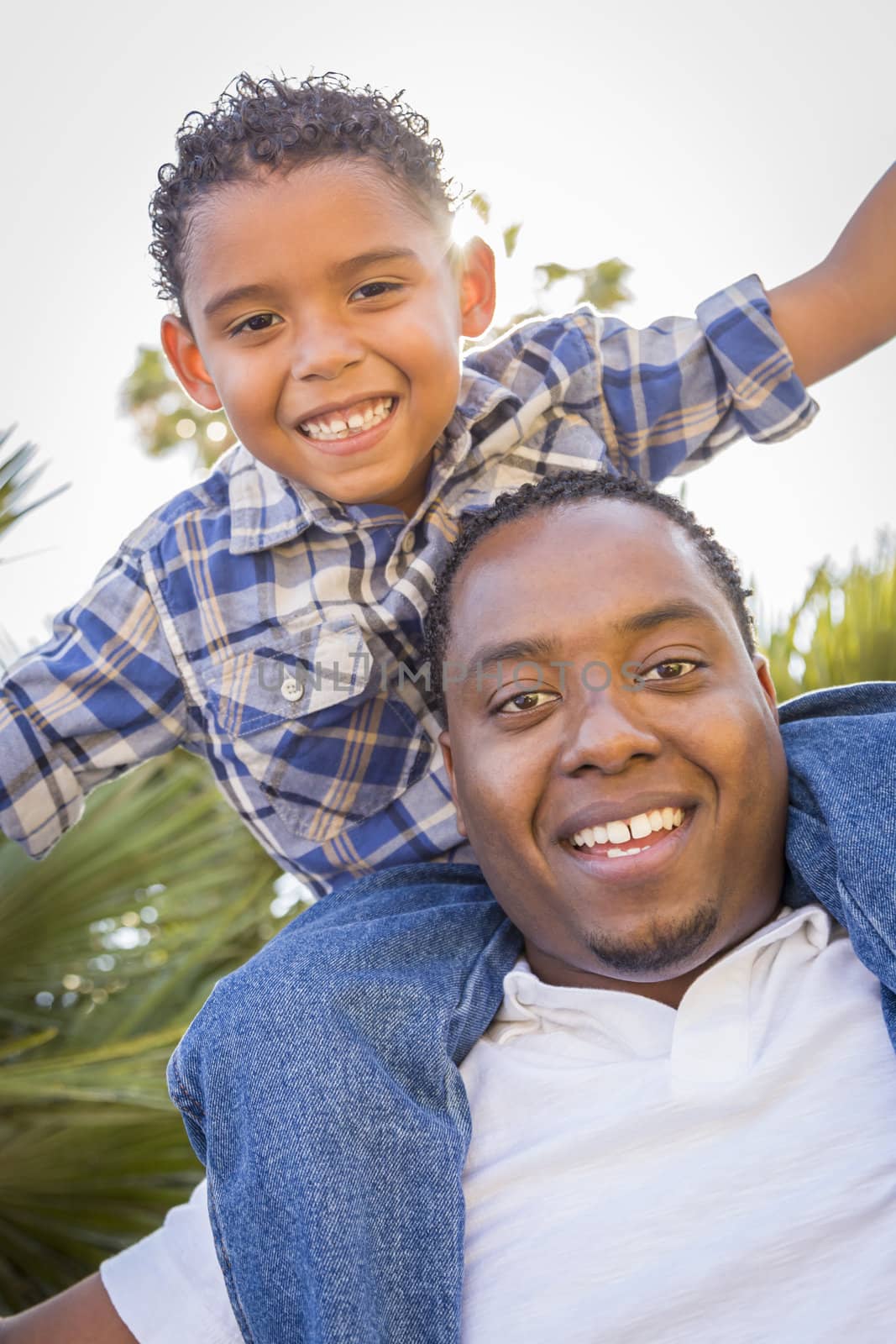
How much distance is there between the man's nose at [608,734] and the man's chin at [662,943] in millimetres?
246

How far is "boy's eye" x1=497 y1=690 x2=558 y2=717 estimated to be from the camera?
2.02 meters

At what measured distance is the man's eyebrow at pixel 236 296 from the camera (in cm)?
223

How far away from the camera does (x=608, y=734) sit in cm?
188

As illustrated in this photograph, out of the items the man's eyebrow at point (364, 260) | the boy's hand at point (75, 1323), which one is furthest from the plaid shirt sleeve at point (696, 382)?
the boy's hand at point (75, 1323)

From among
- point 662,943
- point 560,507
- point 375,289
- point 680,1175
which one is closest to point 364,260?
point 375,289

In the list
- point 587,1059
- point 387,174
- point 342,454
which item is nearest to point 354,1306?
point 587,1059

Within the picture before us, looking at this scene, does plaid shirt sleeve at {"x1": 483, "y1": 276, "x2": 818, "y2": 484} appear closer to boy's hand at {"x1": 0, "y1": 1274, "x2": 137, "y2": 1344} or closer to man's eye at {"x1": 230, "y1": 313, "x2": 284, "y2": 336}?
man's eye at {"x1": 230, "y1": 313, "x2": 284, "y2": 336}

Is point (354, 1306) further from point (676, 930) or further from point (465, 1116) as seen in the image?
point (676, 930)

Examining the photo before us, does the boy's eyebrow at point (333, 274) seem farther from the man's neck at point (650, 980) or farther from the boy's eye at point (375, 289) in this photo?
the man's neck at point (650, 980)

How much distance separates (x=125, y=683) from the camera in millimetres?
2389

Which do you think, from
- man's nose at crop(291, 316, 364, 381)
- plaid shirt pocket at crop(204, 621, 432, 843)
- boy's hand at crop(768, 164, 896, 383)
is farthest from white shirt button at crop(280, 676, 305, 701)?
boy's hand at crop(768, 164, 896, 383)

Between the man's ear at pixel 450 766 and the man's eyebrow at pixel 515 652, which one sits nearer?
the man's eyebrow at pixel 515 652

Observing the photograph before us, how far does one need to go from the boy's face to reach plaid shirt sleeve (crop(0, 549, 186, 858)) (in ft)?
1.36

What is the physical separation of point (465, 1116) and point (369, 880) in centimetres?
54
